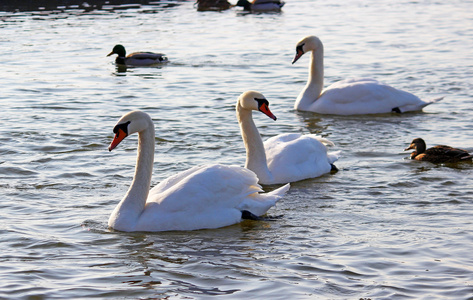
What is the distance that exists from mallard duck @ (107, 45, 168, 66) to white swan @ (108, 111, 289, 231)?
36.8ft

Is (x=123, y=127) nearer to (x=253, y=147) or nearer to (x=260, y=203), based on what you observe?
(x=260, y=203)

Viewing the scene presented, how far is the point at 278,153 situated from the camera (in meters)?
9.80

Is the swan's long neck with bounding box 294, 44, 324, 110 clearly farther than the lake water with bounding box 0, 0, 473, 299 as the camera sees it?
Yes

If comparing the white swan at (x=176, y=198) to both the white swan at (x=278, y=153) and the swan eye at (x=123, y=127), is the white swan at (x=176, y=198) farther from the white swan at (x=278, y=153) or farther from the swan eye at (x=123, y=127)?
the white swan at (x=278, y=153)

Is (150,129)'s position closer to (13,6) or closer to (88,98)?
(88,98)

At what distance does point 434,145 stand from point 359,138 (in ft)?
3.72

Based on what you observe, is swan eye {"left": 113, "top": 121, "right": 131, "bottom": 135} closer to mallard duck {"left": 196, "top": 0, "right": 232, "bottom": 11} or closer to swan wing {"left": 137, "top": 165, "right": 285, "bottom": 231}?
swan wing {"left": 137, "top": 165, "right": 285, "bottom": 231}

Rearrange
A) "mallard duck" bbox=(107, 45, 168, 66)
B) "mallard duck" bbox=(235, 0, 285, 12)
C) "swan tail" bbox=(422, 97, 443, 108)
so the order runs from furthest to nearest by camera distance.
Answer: "mallard duck" bbox=(235, 0, 285, 12) → "mallard duck" bbox=(107, 45, 168, 66) → "swan tail" bbox=(422, 97, 443, 108)

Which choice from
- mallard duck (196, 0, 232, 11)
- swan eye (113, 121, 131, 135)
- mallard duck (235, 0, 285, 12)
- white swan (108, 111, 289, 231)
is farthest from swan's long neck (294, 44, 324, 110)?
mallard duck (196, 0, 232, 11)

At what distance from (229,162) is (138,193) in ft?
9.27

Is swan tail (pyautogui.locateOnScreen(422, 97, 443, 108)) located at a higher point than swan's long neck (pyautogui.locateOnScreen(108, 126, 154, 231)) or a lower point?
lower

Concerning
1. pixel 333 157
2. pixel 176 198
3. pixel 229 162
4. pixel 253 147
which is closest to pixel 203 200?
pixel 176 198

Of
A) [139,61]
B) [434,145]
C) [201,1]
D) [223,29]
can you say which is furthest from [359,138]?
[201,1]

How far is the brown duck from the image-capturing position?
33.2 ft
